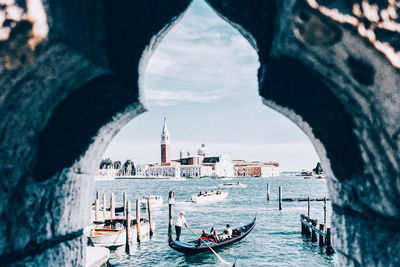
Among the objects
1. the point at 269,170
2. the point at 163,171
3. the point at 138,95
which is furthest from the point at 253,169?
the point at 138,95

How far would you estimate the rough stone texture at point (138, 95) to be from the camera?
1114mm

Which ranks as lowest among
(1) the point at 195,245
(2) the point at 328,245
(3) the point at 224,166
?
(2) the point at 328,245

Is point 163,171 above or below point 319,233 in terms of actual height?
below

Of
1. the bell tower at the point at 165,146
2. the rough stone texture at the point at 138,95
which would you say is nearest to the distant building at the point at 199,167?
the bell tower at the point at 165,146

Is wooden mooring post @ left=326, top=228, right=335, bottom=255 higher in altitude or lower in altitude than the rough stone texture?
lower

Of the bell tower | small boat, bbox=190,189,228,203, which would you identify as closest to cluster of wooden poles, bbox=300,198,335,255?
small boat, bbox=190,189,228,203

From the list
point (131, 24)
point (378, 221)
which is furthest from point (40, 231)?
point (378, 221)

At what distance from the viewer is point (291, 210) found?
108 ft

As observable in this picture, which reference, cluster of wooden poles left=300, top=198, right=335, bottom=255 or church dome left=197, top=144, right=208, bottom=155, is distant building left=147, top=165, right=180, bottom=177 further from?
cluster of wooden poles left=300, top=198, right=335, bottom=255

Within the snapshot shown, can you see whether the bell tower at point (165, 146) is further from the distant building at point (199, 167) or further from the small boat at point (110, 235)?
the small boat at point (110, 235)

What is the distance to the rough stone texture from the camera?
1114 millimetres

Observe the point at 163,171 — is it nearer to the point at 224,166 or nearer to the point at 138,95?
the point at 224,166

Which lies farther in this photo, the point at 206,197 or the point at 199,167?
Result: the point at 199,167

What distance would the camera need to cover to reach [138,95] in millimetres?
1677
